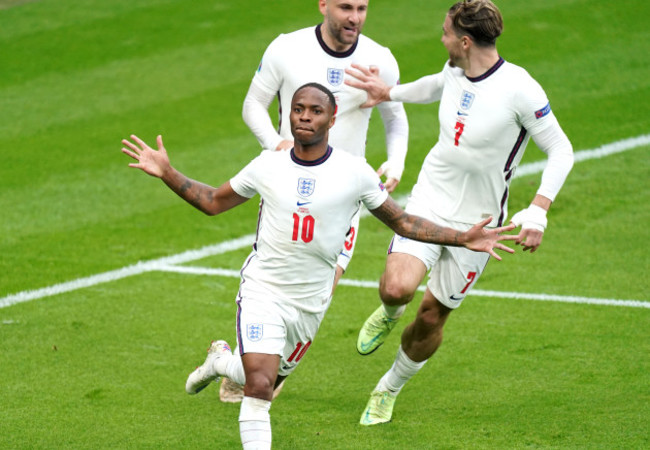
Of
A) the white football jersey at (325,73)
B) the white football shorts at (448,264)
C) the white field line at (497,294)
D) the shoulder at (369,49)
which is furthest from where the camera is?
the white field line at (497,294)

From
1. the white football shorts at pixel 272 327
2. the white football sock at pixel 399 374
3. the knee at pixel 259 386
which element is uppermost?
the white football shorts at pixel 272 327

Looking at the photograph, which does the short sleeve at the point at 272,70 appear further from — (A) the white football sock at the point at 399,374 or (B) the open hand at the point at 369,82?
(A) the white football sock at the point at 399,374

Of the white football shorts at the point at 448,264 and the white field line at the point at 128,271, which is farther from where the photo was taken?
the white field line at the point at 128,271

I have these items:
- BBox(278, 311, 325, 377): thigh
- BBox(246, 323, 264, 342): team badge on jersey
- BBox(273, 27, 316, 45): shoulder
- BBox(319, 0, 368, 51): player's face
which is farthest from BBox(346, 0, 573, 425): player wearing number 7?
BBox(246, 323, 264, 342): team badge on jersey

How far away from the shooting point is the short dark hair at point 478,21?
7.08 m

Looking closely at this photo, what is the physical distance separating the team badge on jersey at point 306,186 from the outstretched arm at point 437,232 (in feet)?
1.64

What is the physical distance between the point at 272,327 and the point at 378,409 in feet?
4.84

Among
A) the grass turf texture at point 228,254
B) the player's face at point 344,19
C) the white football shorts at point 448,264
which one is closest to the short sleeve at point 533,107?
the white football shorts at point 448,264

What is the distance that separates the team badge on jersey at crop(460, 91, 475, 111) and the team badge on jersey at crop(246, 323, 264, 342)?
220 cm

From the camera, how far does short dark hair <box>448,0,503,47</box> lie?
23.2 ft

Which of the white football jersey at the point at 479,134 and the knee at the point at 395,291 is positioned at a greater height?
the white football jersey at the point at 479,134

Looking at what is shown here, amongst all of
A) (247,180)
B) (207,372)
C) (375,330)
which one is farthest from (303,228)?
(375,330)

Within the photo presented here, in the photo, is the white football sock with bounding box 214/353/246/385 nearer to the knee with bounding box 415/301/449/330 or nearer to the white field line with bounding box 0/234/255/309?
the knee with bounding box 415/301/449/330

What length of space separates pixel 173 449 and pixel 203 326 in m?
2.30
